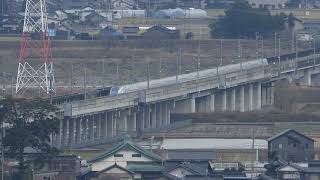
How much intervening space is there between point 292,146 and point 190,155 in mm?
1342

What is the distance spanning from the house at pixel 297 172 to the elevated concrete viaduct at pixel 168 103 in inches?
189

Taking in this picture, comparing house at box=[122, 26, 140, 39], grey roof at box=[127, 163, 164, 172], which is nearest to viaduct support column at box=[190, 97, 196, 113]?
grey roof at box=[127, 163, 164, 172]

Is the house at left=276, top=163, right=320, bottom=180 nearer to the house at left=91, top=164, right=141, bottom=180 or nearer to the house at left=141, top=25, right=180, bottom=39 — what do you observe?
the house at left=91, top=164, right=141, bottom=180

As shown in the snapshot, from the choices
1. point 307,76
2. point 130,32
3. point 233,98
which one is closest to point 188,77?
point 233,98

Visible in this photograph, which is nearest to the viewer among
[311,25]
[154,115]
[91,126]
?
[91,126]

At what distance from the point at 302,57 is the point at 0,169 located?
57.9 ft

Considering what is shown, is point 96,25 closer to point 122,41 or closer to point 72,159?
point 122,41

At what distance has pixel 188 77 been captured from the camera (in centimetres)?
3788

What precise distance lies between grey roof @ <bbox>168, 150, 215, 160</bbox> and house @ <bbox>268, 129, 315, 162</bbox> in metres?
0.72

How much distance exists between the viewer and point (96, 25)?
52812 millimetres

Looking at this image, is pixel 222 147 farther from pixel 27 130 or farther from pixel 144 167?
pixel 27 130

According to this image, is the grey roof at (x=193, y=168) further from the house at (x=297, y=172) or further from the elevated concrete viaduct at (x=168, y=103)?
the elevated concrete viaduct at (x=168, y=103)

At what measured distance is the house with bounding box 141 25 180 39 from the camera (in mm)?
48156

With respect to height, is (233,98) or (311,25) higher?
(311,25)
